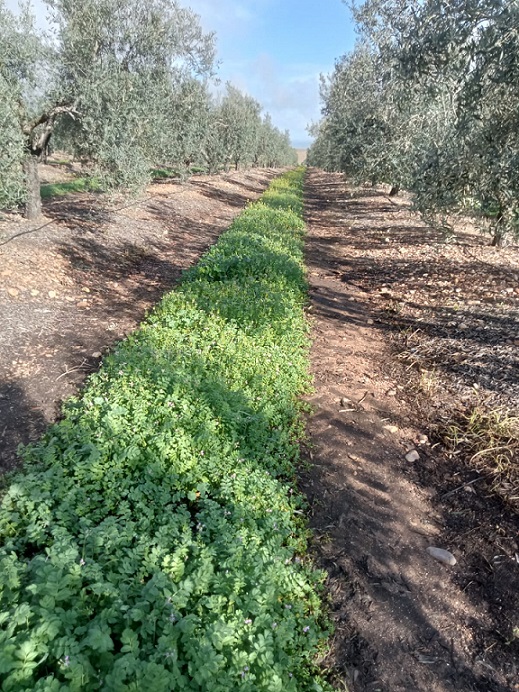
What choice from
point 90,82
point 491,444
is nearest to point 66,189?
point 90,82

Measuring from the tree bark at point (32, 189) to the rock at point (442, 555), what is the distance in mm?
11712

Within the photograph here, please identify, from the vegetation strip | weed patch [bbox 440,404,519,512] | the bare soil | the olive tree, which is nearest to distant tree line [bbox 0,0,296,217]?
the olive tree

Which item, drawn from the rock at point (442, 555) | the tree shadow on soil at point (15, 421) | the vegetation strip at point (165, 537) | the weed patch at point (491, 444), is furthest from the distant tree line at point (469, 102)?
the tree shadow on soil at point (15, 421)

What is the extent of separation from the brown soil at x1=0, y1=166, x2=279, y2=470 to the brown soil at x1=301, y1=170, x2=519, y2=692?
3198mm

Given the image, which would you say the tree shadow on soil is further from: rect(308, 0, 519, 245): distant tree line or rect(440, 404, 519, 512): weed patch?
rect(308, 0, 519, 245): distant tree line

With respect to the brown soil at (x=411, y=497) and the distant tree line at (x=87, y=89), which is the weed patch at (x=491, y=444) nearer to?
the brown soil at (x=411, y=497)

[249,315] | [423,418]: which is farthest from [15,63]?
[423,418]

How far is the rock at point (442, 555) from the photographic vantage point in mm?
3346

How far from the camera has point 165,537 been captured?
8.93 feet

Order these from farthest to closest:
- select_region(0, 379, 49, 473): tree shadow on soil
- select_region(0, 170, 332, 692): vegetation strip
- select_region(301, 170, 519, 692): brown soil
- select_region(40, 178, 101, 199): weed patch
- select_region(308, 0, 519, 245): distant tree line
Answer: select_region(40, 178, 101, 199): weed patch → select_region(308, 0, 519, 245): distant tree line → select_region(0, 379, 49, 473): tree shadow on soil → select_region(301, 170, 519, 692): brown soil → select_region(0, 170, 332, 692): vegetation strip

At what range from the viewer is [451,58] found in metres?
5.49

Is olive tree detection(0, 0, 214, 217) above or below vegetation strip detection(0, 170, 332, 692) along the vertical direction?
above

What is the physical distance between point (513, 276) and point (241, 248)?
241 inches

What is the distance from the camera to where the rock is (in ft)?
11.0
